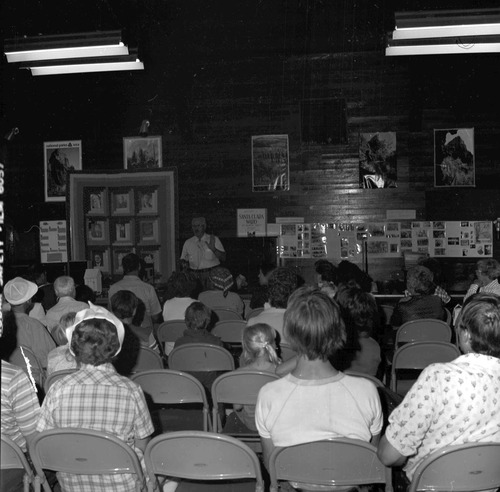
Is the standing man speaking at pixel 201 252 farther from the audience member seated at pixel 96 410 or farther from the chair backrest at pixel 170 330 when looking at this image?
the audience member seated at pixel 96 410

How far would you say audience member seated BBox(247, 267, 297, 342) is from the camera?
515 cm

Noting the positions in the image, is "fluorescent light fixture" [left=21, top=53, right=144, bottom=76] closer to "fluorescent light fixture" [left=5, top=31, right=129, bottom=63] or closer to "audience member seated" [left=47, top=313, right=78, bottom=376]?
"fluorescent light fixture" [left=5, top=31, right=129, bottom=63]

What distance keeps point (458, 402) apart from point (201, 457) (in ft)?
3.23

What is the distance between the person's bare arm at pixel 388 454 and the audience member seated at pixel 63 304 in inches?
140

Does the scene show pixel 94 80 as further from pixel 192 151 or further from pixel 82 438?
pixel 82 438

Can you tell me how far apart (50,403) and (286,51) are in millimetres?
9031

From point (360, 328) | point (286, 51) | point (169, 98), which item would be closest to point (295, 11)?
point (286, 51)

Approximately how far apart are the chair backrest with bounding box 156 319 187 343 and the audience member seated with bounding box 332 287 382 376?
5.11 feet

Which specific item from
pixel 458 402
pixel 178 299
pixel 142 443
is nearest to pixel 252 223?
pixel 178 299

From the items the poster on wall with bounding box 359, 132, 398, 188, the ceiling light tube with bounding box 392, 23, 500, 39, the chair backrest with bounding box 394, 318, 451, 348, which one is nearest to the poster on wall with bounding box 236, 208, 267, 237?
the poster on wall with bounding box 359, 132, 398, 188

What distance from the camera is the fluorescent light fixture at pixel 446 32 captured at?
7656 mm

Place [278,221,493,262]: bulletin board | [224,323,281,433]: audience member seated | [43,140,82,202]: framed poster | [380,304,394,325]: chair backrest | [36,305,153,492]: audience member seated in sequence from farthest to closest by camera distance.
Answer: [43,140,82,202]: framed poster
[278,221,493,262]: bulletin board
[380,304,394,325]: chair backrest
[224,323,281,433]: audience member seated
[36,305,153,492]: audience member seated

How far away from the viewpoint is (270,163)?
11.0 metres

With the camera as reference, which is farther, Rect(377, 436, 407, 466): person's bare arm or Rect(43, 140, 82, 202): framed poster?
Rect(43, 140, 82, 202): framed poster
